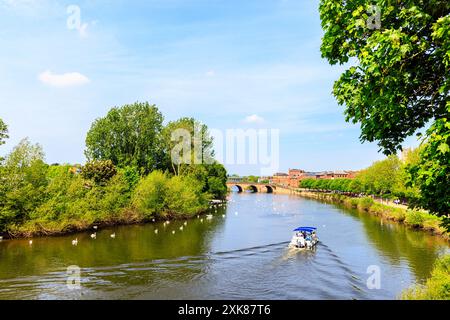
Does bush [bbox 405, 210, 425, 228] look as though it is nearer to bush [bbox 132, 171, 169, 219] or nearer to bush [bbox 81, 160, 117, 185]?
bush [bbox 132, 171, 169, 219]

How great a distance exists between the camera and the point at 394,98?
12.0 meters

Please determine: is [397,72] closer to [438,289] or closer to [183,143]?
[438,289]

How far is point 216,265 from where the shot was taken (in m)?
34.2

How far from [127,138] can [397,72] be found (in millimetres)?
82225

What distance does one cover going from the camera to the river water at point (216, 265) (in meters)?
26.6

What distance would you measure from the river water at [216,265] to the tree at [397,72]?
16.8 metres

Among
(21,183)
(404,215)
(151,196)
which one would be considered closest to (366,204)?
(404,215)

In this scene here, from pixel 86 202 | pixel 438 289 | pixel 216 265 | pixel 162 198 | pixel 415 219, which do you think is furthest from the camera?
pixel 162 198

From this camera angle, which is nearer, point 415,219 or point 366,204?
point 415,219

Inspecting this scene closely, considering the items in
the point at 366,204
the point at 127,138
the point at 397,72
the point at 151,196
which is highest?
the point at 127,138

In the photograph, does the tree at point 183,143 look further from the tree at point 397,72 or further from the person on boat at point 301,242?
the tree at point 397,72

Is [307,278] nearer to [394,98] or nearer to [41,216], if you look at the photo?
[394,98]
